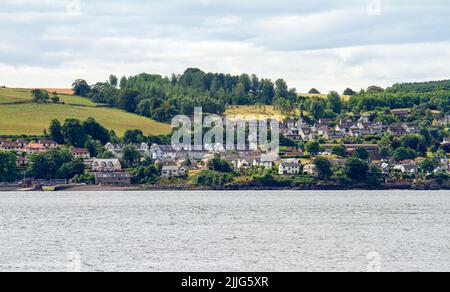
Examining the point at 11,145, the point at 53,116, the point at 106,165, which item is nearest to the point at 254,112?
the point at 53,116

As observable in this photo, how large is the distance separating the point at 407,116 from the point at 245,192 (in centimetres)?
6230

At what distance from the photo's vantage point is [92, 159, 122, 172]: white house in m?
112

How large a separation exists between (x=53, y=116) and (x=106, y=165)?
105 ft

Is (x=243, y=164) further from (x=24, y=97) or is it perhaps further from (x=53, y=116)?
(x=24, y=97)

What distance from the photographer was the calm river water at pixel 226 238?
34938 mm

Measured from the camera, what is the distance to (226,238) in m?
44.8

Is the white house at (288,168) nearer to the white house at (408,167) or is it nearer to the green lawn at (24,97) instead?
the white house at (408,167)

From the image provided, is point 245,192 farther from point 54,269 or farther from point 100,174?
point 54,269

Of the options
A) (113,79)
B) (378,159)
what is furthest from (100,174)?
(113,79)

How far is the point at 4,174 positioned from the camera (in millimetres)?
108938

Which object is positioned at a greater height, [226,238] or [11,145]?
[11,145]

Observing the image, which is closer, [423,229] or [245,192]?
[423,229]

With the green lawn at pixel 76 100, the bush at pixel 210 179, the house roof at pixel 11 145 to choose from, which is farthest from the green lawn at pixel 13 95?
the bush at pixel 210 179

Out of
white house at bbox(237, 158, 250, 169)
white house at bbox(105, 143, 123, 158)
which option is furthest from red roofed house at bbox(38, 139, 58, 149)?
white house at bbox(237, 158, 250, 169)
